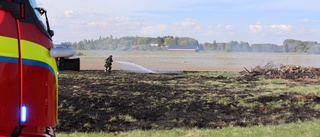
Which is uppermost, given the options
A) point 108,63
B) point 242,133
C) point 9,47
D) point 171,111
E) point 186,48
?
point 9,47

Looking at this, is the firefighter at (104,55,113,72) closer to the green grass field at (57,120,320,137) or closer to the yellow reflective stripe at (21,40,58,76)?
the green grass field at (57,120,320,137)

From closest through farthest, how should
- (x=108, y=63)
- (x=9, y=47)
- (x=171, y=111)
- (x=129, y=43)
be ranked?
1. (x=9, y=47)
2. (x=171, y=111)
3. (x=108, y=63)
4. (x=129, y=43)

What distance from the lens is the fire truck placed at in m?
2.01

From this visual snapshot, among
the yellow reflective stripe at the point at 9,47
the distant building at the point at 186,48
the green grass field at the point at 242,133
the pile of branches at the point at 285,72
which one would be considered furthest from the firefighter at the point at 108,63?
the distant building at the point at 186,48

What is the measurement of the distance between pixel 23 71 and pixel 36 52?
0.46 feet

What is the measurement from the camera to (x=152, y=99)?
1357 cm

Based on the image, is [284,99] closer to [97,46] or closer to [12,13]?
[12,13]

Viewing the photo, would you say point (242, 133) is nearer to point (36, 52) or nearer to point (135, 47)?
point (36, 52)

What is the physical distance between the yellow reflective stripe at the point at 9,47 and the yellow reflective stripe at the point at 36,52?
40mm

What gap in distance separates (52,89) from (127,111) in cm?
862

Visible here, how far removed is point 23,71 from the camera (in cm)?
204

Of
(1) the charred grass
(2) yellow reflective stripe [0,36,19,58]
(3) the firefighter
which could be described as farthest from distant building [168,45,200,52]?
(2) yellow reflective stripe [0,36,19,58]

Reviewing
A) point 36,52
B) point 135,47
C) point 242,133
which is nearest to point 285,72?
point 242,133

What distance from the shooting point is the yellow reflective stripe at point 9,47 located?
1993mm
